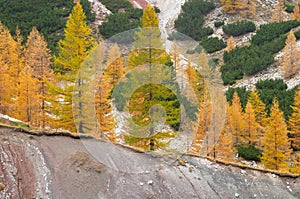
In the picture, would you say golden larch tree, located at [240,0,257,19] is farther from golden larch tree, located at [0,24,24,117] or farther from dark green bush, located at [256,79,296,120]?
golden larch tree, located at [0,24,24,117]

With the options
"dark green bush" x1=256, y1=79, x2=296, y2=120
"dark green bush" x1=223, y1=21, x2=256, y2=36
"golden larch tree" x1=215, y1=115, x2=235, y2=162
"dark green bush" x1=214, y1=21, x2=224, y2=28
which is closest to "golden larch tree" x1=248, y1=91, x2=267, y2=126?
"dark green bush" x1=256, y1=79, x2=296, y2=120

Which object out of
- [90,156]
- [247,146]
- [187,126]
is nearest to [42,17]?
[187,126]

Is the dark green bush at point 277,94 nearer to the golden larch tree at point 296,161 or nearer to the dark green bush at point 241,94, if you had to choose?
the dark green bush at point 241,94

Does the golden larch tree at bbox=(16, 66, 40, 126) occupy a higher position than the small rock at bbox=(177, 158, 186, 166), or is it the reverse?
the golden larch tree at bbox=(16, 66, 40, 126)

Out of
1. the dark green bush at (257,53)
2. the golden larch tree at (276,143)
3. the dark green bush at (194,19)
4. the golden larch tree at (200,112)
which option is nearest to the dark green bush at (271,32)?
the dark green bush at (257,53)

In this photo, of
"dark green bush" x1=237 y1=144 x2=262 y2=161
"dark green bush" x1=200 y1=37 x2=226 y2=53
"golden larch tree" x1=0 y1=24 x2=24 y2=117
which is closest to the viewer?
"golden larch tree" x1=0 y1=24 x2=24 y2=117

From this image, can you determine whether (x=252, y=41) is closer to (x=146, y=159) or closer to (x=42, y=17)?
(x=42, y=17)
